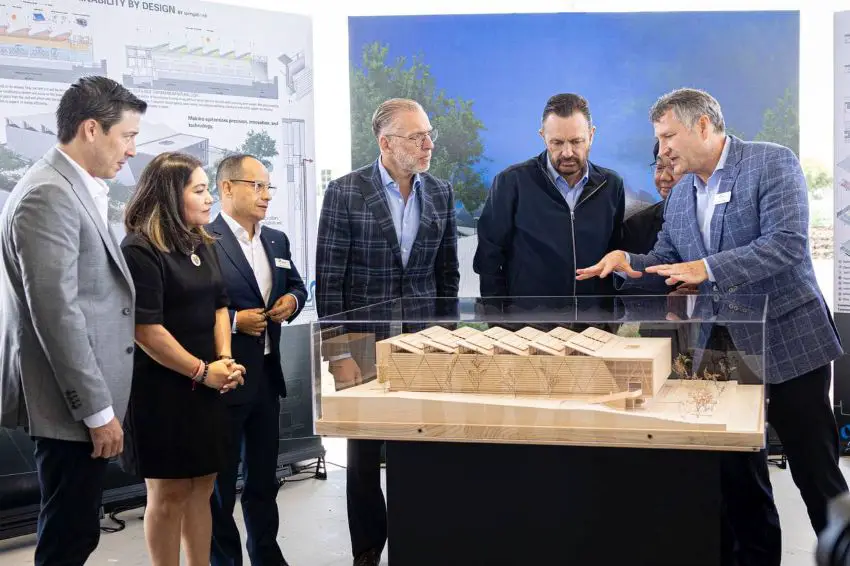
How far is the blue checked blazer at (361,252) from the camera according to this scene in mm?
3758

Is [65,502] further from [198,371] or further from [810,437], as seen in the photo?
[810,437]

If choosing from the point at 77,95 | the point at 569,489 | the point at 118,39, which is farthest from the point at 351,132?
the point at 569,489

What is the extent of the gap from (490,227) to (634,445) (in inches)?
72.8

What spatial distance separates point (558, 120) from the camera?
147 inches

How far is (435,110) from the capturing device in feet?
17.2

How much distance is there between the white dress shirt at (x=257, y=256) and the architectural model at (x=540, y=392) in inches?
49.7

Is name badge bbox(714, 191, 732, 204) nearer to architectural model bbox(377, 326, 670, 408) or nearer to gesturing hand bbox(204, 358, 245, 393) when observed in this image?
architectural model bbox(377, 326, 670, 408)

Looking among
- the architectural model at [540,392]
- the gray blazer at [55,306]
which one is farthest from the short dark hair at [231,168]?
the architectural model at [540,392]

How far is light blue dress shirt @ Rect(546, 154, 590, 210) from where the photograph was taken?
3.83 m

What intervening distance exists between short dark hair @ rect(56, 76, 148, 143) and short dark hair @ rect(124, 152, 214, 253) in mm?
362

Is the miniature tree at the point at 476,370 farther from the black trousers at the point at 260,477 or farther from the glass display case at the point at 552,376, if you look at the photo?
the black trousers at the point at 260,477

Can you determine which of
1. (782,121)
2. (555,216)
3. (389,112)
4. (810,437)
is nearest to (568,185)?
(555,216)

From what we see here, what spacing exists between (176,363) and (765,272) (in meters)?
1.89

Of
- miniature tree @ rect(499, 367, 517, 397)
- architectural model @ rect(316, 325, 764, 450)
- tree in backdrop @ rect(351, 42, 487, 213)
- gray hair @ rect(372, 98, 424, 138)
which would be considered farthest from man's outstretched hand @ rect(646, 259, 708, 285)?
tree in backdrop @ rect(351, 42, 487, 213)
